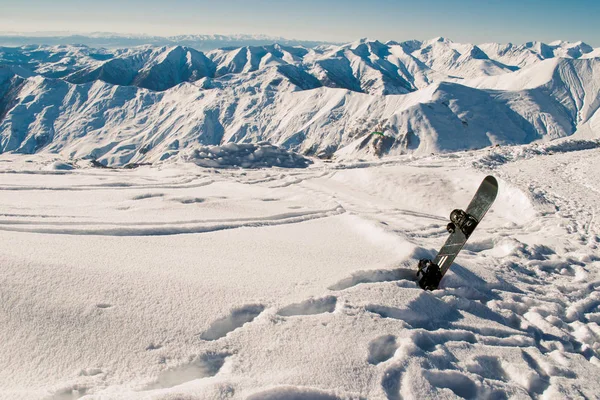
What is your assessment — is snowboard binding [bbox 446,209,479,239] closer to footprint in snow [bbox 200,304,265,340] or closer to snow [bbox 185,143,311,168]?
footprint in snow [bbox 200,304,265,340]

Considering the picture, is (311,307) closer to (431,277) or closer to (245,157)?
(431,277)

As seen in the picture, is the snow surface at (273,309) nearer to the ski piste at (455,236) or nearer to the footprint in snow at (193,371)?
the footprint in snow at (193,371)

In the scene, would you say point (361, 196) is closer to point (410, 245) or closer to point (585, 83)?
point (410, 245)

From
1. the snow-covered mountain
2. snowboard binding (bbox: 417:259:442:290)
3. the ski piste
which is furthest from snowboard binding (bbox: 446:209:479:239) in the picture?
the snow-covered mountain

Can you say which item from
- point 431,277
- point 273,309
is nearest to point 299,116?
point 431,277

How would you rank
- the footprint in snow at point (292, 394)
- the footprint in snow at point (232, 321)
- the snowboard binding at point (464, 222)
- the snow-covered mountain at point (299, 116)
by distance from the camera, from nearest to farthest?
1. the footprint in snow at point (292, 394)
2. the footprint in snow at point (232, 321)
3. the snowboard binding at point (464, 222)
4. the snow-covered mountain at point (299, 116)

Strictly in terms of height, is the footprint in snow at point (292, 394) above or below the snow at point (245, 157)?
above

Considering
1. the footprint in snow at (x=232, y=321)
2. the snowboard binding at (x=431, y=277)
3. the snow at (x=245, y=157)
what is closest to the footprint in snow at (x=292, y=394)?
the footprint in snow at (x=232, y=321)
